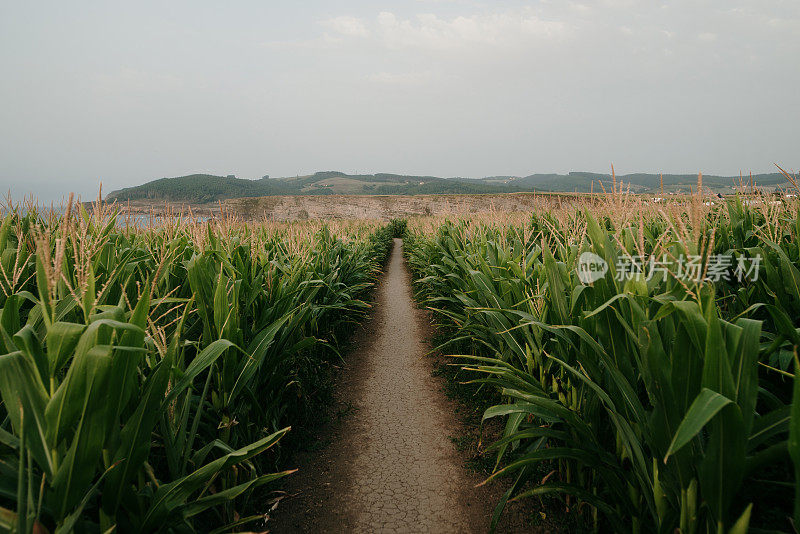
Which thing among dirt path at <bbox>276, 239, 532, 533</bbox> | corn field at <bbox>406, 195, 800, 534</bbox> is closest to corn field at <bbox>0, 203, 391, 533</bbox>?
dirt path at <bbox>276, 239, 532, 533</bbox>

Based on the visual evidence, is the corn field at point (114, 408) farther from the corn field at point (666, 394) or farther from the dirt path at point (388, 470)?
the corn field at point (666, 394)

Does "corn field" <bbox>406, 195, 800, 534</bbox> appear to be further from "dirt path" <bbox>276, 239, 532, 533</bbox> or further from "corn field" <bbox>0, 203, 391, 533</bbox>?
"corn field" <bbox>0, 203, 391, 533</bbox>

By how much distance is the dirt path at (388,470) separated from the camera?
2043mm

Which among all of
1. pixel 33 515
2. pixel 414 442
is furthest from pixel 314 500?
pixel 33 515

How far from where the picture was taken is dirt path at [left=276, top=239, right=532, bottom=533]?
2.04 metres

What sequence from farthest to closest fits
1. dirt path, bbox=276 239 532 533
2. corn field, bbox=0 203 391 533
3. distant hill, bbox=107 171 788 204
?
distant hill, bbox=107 171 788 204 < dirt path, bbox=276 239 532 533 < corn field, bbox=0 203 391 533

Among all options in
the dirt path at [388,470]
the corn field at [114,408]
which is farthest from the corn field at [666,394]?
the corn field at [114,408]

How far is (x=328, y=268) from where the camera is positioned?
4.42 metres

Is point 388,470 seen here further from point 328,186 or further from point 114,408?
point 328,186

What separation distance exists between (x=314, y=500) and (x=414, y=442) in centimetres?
87

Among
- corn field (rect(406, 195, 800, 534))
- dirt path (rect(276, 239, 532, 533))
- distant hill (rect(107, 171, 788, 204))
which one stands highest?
distant hill (rect(107, 171, 788, 204))

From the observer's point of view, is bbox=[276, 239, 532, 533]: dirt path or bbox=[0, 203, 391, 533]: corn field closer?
bbox=[0, 203, 391, 533]: corn field

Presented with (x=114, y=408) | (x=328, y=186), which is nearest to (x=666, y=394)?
(x=114, y=408)

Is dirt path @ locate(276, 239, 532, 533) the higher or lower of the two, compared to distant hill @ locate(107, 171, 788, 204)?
lower
